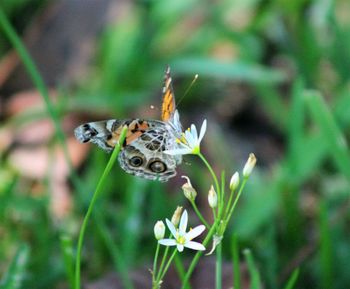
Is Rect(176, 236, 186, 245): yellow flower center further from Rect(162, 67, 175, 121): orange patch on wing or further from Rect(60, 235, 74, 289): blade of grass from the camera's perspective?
Rect(60, 235, 74, 289): blade of grass

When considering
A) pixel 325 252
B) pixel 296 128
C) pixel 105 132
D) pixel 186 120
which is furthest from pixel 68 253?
pixel 186 120

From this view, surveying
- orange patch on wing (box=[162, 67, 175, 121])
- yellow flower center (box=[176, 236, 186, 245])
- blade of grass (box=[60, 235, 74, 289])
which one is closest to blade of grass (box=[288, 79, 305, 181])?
orange patch on wing (box=[162, 67, 175, 121])

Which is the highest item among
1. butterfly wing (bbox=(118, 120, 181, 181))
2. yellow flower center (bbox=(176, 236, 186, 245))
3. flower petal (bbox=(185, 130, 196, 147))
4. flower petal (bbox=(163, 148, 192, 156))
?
flower petal (bbox=(185, 130, 196, 147))

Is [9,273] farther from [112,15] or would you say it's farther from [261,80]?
[112,15]

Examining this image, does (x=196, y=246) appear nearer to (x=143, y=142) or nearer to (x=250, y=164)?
(x=250, y=164)

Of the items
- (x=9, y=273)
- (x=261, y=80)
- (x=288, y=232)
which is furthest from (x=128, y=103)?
(x=9, y=273)

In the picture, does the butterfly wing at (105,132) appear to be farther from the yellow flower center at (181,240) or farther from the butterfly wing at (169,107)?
the yellow flower center at (181,240)
